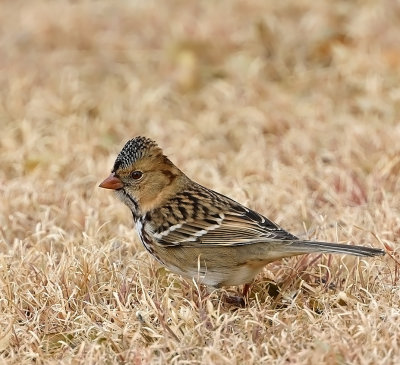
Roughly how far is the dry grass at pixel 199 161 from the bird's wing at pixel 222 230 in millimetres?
250

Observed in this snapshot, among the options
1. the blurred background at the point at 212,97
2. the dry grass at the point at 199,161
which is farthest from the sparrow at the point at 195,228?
the blurred background at the point at 212,97

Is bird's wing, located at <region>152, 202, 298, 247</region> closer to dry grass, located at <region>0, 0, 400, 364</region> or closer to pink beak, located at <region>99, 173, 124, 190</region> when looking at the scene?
dry grass, located at <region>0, 0, 400, 364</region>

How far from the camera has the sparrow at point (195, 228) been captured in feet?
14.1

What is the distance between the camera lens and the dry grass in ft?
13.1

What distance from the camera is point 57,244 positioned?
519cm

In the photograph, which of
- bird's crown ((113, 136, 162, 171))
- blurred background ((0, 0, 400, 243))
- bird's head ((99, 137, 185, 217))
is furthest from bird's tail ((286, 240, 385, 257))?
blurred background ((0, 0, 400, 243))

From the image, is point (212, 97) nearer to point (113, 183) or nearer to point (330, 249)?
point (113, 183)

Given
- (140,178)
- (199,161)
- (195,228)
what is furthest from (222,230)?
(199,161)

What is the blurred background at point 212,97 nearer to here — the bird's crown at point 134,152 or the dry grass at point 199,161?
the dry grass at point 199,161

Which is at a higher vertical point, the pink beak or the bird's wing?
the pink beak

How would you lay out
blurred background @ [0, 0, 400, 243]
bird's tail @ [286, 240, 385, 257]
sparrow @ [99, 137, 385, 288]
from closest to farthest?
bird's tail @ [286, 240, 385, 257] → sparrow @ [99, 137, 385, 288] → blurred background @ [0, 0, 400, 243]

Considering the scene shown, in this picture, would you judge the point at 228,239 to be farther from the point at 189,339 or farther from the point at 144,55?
the point at 144,55

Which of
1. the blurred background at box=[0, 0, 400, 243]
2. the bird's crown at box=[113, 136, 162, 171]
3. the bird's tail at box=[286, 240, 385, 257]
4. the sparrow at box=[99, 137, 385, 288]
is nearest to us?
the bird's tail at box=[286, 240, 385, 257]

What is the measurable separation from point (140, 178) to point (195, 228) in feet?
1.43
